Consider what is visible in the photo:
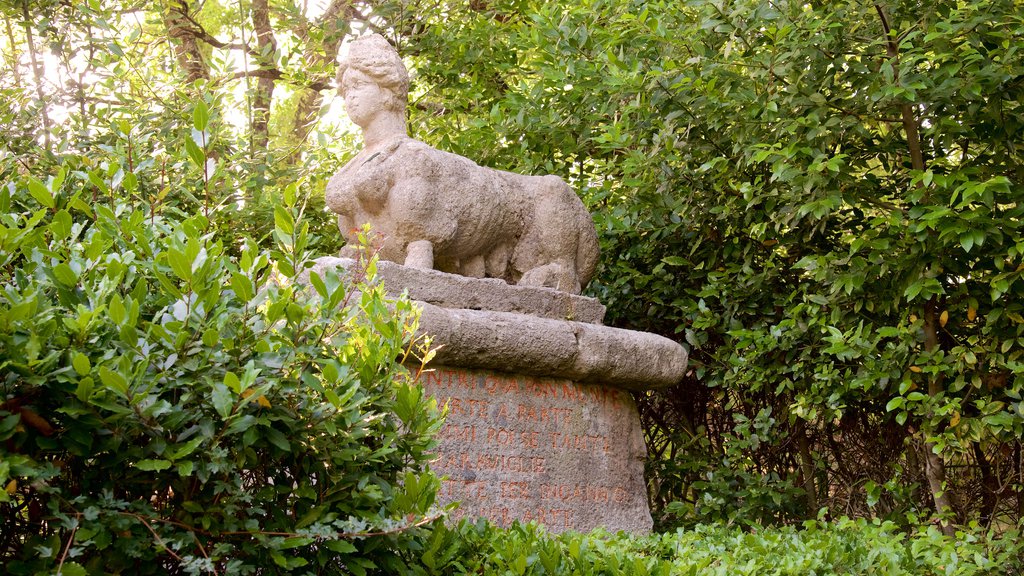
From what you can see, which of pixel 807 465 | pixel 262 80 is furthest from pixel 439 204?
pixel 262 80

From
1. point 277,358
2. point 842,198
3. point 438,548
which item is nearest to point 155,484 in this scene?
point 277,358

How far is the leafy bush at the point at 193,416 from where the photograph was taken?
2207 mm

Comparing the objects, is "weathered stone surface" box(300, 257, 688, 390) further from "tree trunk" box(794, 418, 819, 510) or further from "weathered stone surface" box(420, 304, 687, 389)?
"tree trunk" box(794, 418, 819, 510)

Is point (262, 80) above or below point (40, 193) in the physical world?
above

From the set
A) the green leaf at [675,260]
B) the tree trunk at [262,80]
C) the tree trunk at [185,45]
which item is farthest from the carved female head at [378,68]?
the tree trunk at [185,45]

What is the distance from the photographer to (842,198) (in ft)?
17.0

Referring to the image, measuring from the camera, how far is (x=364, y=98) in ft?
16.9

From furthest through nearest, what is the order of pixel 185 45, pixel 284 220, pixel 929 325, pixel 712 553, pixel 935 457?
1. pixel 185 45
2. pixel 935 457
3. pixel 929 325
4. pixel 712 553
5. pixel 284 220

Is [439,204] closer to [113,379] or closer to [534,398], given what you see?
[534,398]

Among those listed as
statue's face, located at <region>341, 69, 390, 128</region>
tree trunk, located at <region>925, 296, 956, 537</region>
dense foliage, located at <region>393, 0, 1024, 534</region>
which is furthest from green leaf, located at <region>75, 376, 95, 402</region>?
tree trunk, located at <region>925, 296, 956, 537</region>

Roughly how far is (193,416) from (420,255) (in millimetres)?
2523

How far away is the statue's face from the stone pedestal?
101 centimetres

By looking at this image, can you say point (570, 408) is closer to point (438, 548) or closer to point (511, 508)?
point (511, 508)

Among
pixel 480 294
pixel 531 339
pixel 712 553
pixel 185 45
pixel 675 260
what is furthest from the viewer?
pixel 185 45
